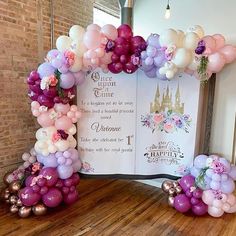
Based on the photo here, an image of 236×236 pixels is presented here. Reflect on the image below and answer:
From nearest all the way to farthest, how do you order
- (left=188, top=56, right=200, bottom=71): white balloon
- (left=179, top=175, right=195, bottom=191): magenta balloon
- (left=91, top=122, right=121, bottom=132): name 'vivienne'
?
(left=188, top=56, right=200, bottom=71): white balloon < (left=179, top=175, right=195, bottom=191): magenta balloon < (left=91, top=122, right=121, bottom=132): name 'vivienne'

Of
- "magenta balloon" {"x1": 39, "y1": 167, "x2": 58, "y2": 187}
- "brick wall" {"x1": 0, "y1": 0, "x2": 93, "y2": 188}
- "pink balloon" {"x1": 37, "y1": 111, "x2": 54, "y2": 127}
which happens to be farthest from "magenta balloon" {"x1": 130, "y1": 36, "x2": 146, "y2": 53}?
"magenta balloon" {"x1": 39, "y1": 167, "x2": 58, "y2": 187}

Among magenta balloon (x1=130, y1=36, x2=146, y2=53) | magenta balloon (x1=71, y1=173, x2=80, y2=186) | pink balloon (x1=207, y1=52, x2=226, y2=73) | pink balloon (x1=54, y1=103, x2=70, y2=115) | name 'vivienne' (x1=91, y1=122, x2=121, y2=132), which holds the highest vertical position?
magenta balloon (x1=130, y1=36, x2=146, y2=53)

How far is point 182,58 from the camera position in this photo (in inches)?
101

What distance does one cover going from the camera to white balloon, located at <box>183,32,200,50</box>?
8.52 feet

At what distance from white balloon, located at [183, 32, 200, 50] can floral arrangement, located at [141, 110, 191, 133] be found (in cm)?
82

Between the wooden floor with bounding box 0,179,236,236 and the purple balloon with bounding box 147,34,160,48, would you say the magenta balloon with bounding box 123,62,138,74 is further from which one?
the wooden floor with bounding box 0,179,236,236

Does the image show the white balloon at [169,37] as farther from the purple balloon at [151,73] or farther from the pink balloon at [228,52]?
the pink balloon at [228,52]

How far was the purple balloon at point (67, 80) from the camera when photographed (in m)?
2.76

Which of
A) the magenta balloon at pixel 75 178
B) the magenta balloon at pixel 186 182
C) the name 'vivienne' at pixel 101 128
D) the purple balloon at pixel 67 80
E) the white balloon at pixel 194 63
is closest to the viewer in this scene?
the white balloon at pixel 194 63

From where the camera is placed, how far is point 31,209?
279 centimetres

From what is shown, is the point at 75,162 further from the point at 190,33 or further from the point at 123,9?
the point at 123,9

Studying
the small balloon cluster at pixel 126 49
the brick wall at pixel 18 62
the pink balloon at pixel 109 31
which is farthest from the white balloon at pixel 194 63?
the brick wall at pixel 18 62

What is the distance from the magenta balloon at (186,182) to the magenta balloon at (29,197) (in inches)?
64.8

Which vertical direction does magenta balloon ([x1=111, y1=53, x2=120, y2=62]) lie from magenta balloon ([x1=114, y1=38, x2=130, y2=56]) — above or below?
below
